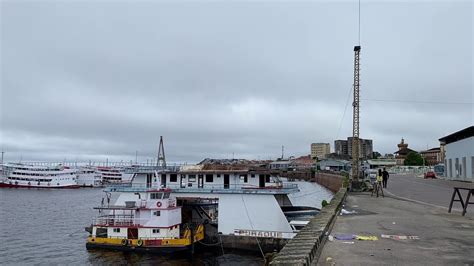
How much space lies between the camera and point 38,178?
11094cm

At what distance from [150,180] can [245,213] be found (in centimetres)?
824

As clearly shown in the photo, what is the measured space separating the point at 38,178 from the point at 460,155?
341 ft

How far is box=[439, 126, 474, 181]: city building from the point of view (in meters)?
47.8

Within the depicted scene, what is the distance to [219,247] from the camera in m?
26.3

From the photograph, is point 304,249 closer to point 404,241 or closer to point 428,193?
point 404,241

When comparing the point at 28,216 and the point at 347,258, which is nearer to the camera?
the point at 347,258

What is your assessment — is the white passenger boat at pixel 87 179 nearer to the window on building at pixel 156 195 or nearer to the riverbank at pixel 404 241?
the window on building at pixel 156 195

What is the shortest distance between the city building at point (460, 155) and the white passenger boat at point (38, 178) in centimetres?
9774

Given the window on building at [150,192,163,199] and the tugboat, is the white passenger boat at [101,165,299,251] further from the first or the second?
the tugboat

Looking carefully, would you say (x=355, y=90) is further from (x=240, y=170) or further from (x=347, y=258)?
(x=347, y=258)

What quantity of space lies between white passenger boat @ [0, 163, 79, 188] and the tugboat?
94224 millimetres

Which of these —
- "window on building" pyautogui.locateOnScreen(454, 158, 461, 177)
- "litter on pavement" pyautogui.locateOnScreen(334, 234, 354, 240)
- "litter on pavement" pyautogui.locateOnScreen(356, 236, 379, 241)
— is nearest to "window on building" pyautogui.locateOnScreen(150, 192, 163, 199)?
"litter on pavement" pyautogui.locateOnScreen(334, 234, 354, 240)

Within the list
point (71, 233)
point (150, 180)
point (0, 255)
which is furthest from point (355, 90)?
point (0, 255)

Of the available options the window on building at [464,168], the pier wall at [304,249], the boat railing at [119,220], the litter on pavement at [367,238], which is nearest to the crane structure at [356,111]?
the window on building at [464,168]
